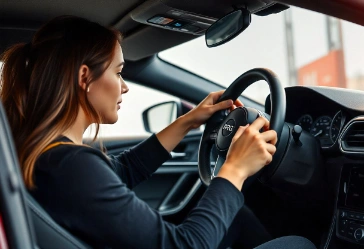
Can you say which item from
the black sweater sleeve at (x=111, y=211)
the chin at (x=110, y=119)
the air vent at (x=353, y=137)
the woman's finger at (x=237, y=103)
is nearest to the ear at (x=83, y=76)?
the chin at (x=110, y=119)

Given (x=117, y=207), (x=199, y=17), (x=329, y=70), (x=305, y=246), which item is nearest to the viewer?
(x=117, y=207)

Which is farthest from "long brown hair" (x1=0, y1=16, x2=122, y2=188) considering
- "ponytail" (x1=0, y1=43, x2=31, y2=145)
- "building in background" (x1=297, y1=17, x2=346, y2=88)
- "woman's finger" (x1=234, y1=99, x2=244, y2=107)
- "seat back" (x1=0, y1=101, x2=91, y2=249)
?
"building in background" (x1=297, y1=17, x2=346, y2=88)

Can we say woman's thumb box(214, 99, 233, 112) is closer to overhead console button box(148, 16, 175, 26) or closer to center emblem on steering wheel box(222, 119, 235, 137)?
center emblem on steering wheel box(222, 119, 235, 137)

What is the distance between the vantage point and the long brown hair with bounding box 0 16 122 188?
4.15ft

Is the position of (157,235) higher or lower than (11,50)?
lower

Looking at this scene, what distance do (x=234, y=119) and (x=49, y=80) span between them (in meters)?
0.58

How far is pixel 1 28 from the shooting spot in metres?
1.89

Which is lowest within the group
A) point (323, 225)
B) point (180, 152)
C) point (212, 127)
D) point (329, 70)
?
point (329, 70)

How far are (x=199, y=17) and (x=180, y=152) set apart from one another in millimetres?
1226

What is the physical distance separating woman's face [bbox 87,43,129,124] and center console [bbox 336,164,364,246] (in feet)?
2.56

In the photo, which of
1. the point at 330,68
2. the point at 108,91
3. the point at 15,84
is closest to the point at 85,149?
the point at 108,91

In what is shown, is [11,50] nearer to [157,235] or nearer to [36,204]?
[36,204]

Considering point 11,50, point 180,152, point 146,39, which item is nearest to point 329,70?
point 180,152

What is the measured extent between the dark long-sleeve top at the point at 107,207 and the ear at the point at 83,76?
0.20 meters
